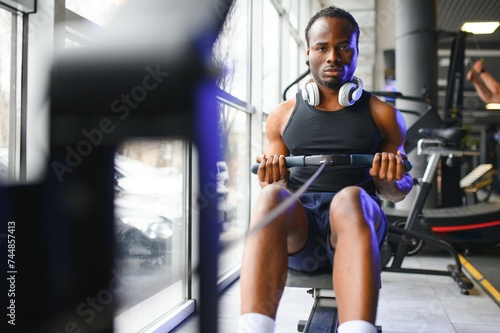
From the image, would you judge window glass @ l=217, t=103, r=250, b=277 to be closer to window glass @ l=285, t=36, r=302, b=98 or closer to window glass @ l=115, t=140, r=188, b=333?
window glass @ l=115, t=140, r=188, b=333

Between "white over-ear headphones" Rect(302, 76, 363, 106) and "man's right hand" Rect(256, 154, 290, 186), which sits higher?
"white over-ear headphones" Rect(302, 76, 363, 106)

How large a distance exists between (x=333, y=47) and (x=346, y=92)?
143 millimetres

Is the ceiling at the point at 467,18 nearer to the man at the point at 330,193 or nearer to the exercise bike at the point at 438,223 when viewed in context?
the exercise bike at the point at 438,223

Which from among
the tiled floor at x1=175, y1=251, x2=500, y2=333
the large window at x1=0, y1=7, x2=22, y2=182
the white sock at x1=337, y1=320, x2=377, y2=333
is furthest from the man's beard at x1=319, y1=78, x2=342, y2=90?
the tiled floor at x1=175, y1=251, x2=500, y2=333

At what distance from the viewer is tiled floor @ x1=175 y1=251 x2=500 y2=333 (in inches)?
98.9

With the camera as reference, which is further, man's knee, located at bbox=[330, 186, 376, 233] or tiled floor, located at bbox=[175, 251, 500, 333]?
tiled floor, located at bbox=[175, 251, 500, 333]

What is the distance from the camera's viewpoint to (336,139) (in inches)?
59.7

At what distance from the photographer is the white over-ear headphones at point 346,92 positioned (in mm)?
1465

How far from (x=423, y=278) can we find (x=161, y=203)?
2.39 metres

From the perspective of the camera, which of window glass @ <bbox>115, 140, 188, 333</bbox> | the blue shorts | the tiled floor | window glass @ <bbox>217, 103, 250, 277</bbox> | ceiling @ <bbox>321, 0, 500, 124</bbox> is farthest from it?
ceiling @ <bbox>321, 0, 500, 124</bbox>

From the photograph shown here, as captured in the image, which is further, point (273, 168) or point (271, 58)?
point (271, 58)

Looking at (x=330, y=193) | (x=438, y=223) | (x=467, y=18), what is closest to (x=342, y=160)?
(x=330, y=193)

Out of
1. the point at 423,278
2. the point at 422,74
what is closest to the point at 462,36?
the point at 422,74

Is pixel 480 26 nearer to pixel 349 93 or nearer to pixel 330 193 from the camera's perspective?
pixel 349 93
